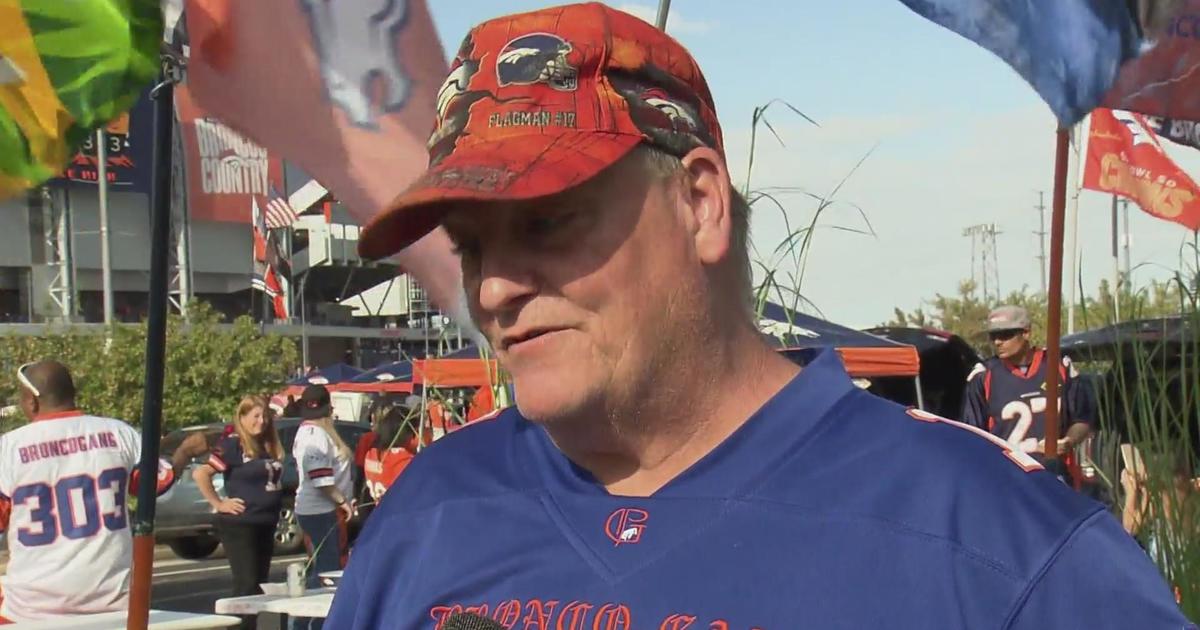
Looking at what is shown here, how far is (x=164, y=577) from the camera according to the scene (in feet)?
45.6

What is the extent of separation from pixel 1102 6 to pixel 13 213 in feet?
105

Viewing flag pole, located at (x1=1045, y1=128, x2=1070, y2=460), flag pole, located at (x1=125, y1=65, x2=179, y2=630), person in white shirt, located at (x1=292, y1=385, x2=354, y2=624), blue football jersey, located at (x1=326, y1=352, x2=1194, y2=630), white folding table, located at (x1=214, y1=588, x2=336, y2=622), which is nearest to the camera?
blue football jersey, located at (x1=326, y1=352, x2=1194, y2=630)

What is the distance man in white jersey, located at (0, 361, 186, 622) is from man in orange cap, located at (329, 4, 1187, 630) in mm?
4708

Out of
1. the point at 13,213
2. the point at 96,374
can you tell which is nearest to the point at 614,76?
the point at 96,374

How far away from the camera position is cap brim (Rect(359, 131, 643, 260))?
148 cm

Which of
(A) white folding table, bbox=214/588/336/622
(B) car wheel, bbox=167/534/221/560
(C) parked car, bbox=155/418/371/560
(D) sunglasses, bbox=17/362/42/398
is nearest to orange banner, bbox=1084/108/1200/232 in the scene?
(A) white folding table, bbox=214/588/336/622

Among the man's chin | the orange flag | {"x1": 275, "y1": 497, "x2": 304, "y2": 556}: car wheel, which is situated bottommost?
{"x1": 275, "y1": 497, "x2": 304, "y2": 556}: car wheel

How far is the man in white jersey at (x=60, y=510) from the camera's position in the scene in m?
5.97

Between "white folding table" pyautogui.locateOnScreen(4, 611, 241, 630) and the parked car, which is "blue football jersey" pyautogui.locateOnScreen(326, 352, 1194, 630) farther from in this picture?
the parked car

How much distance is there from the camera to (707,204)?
1.61 meters

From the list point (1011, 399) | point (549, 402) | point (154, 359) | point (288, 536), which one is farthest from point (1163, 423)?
point (288, 536)

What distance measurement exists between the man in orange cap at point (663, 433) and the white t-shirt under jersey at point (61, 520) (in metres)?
4.71

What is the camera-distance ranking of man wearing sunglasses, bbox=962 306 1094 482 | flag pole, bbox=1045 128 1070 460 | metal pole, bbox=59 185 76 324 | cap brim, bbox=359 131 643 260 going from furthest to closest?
metal pole, bbox=59 185 76 324 < man wearing sunglasses, bbox=962 306 1094 482 < flag pole, bbox=1045 128 1070 460 < cap brim, bbox=359 131 643 260

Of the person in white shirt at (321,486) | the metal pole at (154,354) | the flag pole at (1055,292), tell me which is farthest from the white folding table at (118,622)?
the flag pole at (1055,292)
